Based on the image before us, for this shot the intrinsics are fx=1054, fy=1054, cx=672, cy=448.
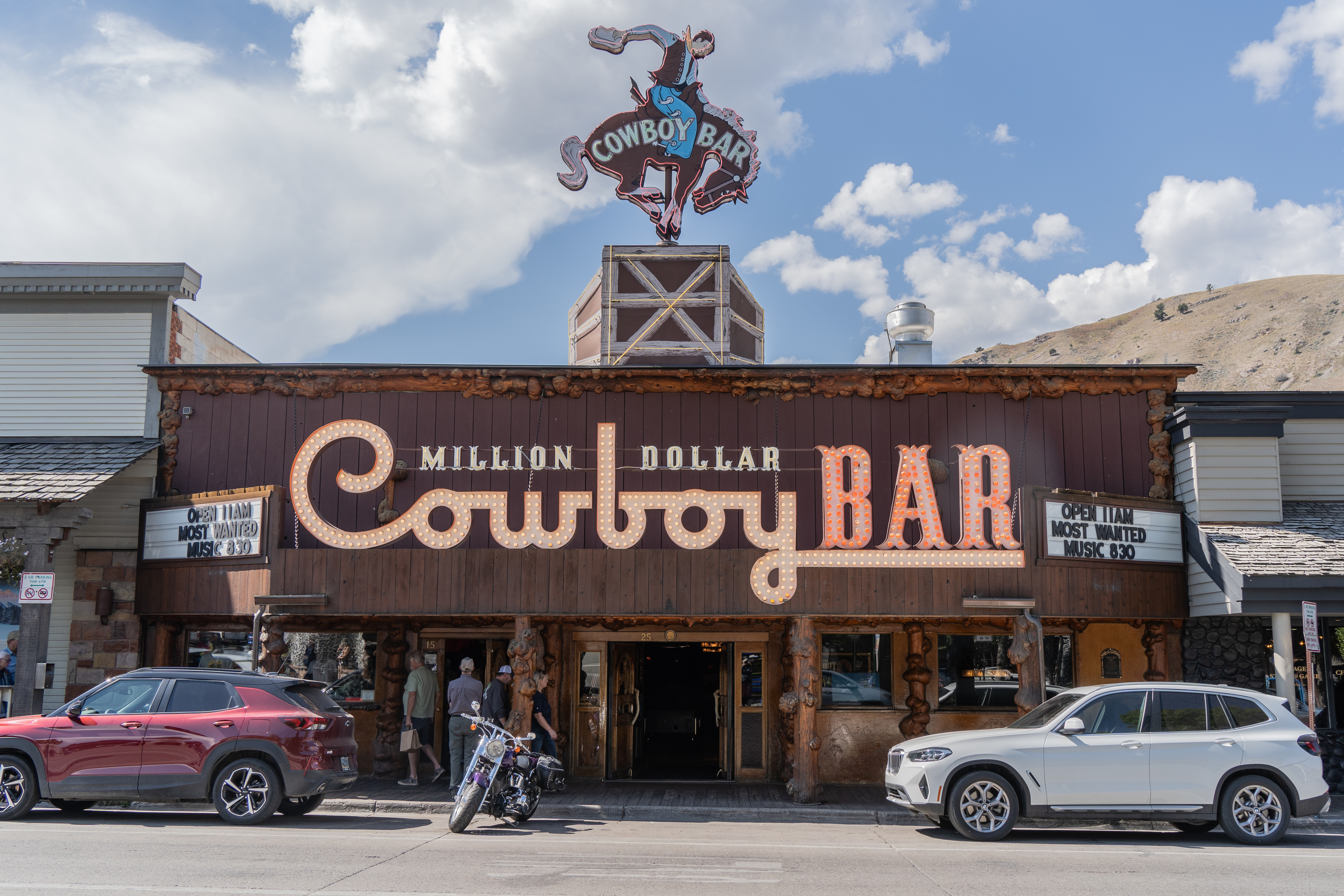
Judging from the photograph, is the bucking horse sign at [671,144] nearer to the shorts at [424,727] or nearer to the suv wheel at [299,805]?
the shorts at [424,727]

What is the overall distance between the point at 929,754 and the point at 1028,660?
3270 millimetres

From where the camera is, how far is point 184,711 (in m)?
11.4

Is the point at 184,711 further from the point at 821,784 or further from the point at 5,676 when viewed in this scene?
the point at 821,784

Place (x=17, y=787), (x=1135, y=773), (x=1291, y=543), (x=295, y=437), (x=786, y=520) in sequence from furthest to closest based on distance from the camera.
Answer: (x=295, y=437)
(x=786, y=520)
(x=1291, y=543)
(x=17, y=787)
(x=1135, y=773)

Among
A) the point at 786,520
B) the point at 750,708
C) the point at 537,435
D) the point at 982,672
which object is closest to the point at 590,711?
the point at 750,708

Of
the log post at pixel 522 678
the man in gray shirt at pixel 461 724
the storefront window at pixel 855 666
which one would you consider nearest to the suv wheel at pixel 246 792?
the man in gray shirt at pixel 461 724

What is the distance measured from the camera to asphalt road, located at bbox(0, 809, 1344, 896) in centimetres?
807

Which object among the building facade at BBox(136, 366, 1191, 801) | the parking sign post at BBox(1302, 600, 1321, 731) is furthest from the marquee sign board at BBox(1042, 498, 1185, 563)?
the parking sign post at BBox(1302, 600, 1321, 731)

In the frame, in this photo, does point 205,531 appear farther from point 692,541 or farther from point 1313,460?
point 1313,460

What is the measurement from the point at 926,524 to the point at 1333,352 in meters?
66.1

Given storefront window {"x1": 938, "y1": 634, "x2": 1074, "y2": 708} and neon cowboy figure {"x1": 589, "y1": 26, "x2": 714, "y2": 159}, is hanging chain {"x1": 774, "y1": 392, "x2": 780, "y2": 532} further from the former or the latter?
neon cowboy figure {"x1": 589, "y1": 26, "x2": 714, "y2": 159}

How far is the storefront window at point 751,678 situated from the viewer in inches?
644

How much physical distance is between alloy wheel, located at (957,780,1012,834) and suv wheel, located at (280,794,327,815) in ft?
23.2

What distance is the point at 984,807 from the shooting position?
1080 cm
